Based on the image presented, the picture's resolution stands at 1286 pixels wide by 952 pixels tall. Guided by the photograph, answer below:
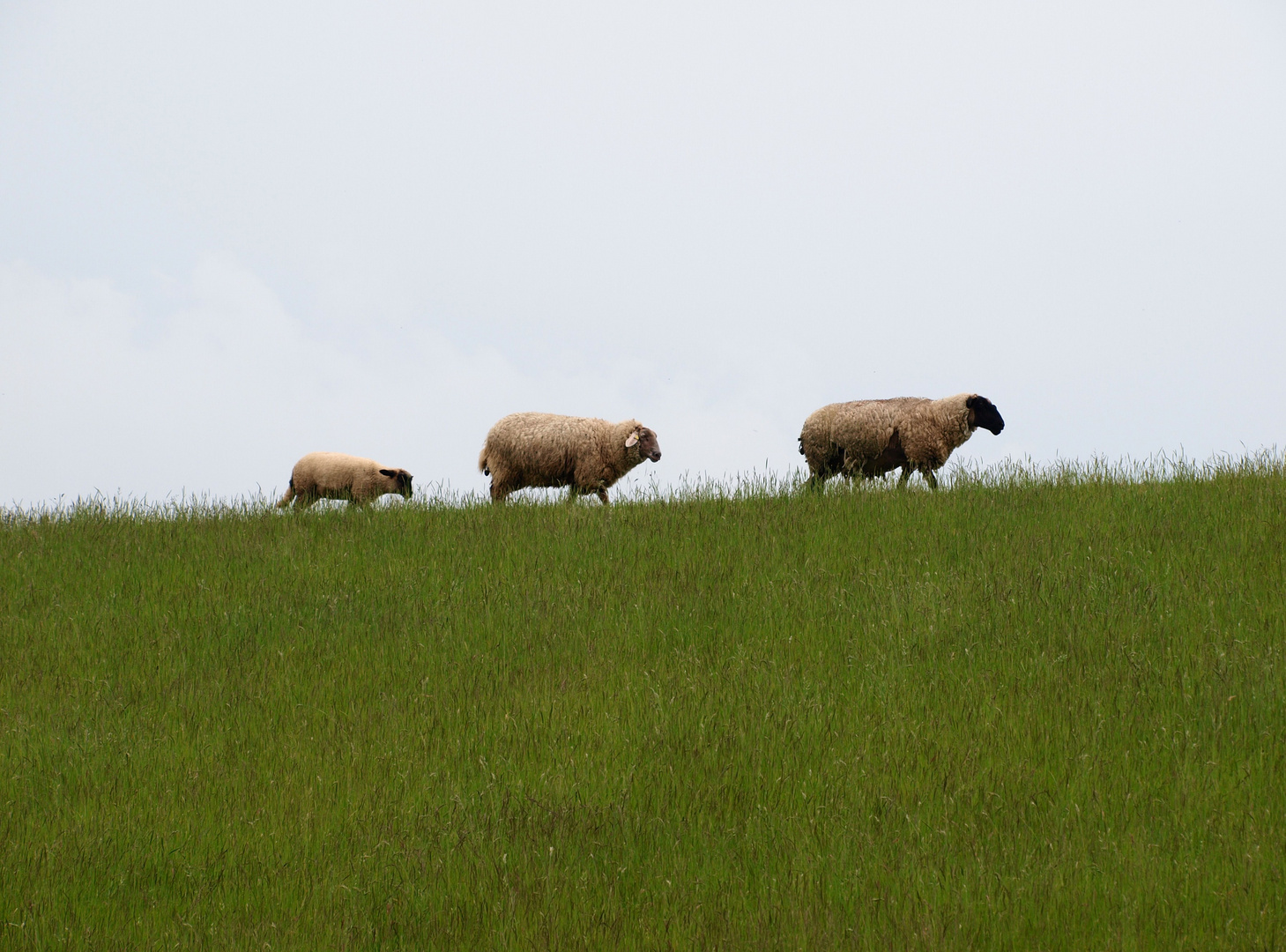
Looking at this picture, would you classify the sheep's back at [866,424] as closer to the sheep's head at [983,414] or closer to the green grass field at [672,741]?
the sheep's head at [983,414]

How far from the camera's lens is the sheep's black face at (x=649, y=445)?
1446 cm

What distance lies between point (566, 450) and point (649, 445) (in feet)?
4.18

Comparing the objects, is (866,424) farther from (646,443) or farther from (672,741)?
(672,741)

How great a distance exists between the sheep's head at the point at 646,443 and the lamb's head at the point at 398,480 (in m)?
5.91

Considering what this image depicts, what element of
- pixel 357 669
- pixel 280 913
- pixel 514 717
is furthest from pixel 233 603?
pixel 280 913

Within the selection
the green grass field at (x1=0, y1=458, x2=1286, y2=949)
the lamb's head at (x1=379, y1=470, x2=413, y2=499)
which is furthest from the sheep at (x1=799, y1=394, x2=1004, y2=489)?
the lamb's head at (x1=379, y1=470, x2=413, y2=499)

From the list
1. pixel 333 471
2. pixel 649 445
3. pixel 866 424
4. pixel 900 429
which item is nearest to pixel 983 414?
pixel 900 429

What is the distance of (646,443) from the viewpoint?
47.5 feet

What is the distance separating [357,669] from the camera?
669 centimetres

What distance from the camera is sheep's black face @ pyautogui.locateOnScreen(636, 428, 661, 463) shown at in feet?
47.4

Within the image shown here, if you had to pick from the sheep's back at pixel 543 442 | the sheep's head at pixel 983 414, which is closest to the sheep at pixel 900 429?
the sheep's head at pixel 983 414

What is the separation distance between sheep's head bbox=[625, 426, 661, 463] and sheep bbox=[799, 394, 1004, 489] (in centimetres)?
243

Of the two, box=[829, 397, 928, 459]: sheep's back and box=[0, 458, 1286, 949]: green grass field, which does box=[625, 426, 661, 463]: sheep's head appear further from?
box=[0, 458, 1286, 949]: green grass field

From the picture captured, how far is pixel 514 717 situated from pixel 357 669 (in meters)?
1.51
